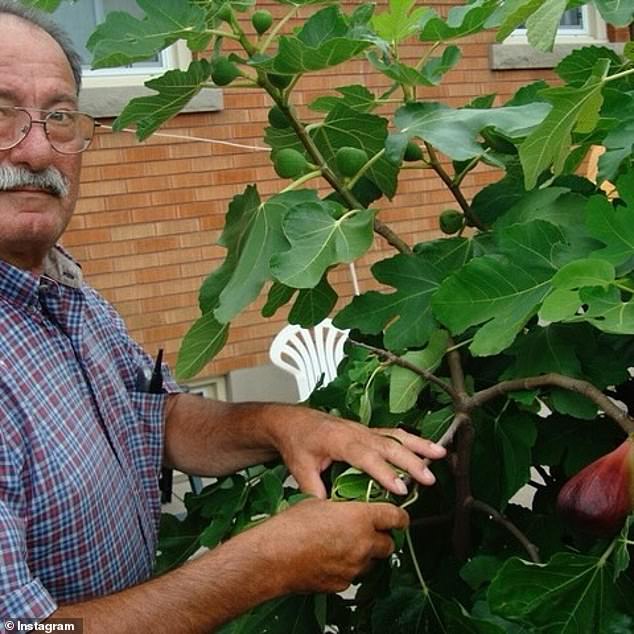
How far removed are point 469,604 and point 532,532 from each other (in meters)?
0.12

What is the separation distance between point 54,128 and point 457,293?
932mm

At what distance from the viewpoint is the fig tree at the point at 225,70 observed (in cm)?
140

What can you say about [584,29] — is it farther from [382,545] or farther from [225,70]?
[382,545]

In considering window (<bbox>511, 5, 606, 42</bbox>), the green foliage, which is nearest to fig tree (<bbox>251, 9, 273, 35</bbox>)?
the green foliage

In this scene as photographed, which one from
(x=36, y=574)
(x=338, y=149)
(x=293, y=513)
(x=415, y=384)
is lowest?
(x=36, y=574)

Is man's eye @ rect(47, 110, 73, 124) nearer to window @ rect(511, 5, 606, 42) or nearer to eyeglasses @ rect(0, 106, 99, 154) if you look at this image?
eyeglasses @ rect(0, 106, 99, 154)

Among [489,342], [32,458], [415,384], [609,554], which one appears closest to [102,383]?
[32,458]

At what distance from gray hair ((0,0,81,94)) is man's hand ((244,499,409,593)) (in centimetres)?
102

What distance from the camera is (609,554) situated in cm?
111

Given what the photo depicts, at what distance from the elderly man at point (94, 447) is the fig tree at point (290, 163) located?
337 millimetres

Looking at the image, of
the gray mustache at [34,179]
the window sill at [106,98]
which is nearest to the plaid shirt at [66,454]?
the gray mustache at [34,179]

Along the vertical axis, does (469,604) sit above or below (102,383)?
below

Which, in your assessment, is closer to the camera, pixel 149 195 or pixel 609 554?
pixel 609 554

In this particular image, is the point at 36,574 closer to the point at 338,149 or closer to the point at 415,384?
the point at 415,384
